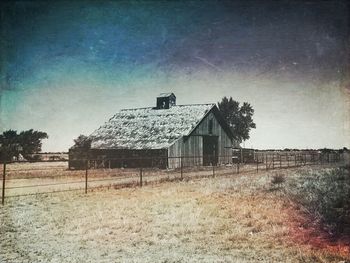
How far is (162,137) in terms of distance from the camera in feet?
84.8

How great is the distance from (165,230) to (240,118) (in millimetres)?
46043

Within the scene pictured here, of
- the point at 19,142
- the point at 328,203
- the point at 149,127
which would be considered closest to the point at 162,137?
the point at 149,127

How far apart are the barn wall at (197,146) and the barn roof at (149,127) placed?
23.7 inches

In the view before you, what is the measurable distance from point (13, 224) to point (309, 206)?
721 cm

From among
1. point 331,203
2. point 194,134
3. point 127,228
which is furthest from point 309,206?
point 194,134

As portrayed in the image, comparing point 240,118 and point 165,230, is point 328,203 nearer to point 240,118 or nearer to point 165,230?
point 165,230

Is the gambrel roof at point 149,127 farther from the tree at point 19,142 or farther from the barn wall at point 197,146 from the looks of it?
the tree at point 19,142

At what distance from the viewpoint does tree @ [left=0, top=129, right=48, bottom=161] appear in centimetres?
3353

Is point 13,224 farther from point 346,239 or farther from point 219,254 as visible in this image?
point 346,239

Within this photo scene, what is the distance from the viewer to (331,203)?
9750 millimetres

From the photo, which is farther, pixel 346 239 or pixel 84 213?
pixel 84 213

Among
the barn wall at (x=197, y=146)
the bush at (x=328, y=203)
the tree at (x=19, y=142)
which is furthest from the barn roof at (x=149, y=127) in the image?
the bush at (x=328, y=203)

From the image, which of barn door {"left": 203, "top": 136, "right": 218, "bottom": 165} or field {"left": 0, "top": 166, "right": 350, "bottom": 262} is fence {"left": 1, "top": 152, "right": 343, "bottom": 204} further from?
field {"left": 0, "top": 166, "right": 350, "bottom": 262}

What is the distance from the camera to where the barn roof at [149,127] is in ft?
84.9
